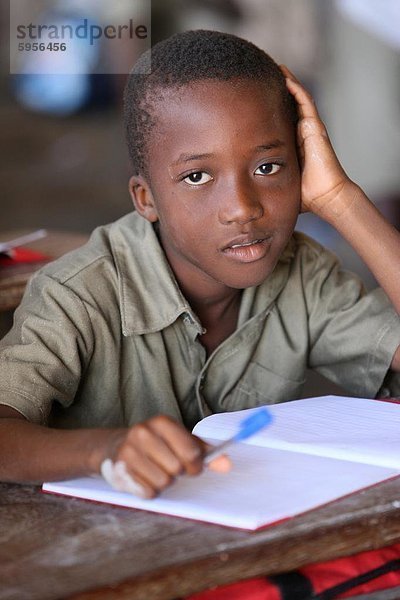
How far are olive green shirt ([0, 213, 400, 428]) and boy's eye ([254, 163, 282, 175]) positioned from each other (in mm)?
231

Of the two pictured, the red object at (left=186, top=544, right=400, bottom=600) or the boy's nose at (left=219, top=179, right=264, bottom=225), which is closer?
the red object at (left=186, top=544, right=400, bottom=600)

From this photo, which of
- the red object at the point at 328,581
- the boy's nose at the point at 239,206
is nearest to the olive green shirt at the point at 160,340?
the boy's nose at the point at 239,206

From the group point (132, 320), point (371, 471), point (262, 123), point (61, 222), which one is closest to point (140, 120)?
point (262, 123)

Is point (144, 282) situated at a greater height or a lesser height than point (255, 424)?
lesser

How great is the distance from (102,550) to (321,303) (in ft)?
3.07

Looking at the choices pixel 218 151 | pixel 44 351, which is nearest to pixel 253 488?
pixel 44 351

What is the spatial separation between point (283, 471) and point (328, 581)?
0.41 ft

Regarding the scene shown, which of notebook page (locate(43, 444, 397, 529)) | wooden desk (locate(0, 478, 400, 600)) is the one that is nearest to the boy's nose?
notebook page (locate(43, 444, 397, 529))

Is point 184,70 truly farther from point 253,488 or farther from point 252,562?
point 252,562

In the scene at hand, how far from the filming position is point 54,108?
575 cm

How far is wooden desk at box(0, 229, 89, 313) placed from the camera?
205 cm

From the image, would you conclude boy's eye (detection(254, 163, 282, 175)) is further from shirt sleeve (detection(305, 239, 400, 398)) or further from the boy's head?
shirt sleeve (detection(305, 239, 400, 398))

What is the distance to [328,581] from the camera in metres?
1.12

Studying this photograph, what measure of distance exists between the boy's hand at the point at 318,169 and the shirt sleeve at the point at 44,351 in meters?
0.46
